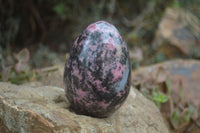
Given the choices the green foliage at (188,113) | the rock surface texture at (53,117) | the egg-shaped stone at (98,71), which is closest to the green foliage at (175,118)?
the green foliage at (188,113)

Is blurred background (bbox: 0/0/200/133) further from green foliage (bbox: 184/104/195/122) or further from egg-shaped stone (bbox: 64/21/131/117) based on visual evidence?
egg-shaped stone (bbox: 64/21/131/117)

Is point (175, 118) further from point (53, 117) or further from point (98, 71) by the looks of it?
point (53, 117)

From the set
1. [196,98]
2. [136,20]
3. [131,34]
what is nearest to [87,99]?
[196,98]

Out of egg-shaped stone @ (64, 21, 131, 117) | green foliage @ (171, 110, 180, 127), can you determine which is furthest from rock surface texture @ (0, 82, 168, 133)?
green foliage @ (171, 110, 180, 127)

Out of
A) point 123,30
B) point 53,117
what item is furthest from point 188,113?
point 123,30

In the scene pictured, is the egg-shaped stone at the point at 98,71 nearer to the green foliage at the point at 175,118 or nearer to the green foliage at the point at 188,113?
the green foliage at the point at 175,118
